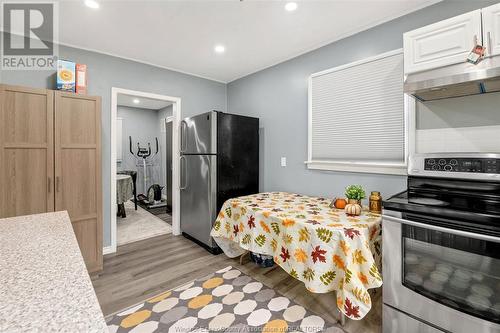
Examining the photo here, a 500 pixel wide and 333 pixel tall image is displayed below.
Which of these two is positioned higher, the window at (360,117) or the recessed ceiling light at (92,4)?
the recessed ceiling light at (92,4)

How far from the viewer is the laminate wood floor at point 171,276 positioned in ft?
6.39

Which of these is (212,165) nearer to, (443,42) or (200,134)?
(200,134)

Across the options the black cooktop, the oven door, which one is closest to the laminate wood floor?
the oven door

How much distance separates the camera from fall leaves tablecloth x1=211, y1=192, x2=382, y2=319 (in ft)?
5.05

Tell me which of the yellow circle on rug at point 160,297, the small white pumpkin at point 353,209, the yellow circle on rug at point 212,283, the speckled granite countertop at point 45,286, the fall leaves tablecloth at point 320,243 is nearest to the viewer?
the speckled granite countertop at point 45,286

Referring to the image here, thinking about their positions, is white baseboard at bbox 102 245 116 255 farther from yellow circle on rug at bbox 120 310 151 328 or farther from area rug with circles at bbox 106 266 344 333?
yellow circle on rug at bbox 120 310 151 328

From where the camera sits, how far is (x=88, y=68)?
2.86m

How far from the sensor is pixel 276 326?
5.69 feet

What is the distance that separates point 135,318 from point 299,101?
279cm

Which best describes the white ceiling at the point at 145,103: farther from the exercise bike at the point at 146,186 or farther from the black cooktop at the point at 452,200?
the black cooktop at the point at 452,200

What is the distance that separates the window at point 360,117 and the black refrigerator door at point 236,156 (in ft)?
2.75

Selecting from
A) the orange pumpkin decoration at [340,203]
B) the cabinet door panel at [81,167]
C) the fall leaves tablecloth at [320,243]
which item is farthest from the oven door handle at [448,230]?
the cabinet door panel at [81,167]

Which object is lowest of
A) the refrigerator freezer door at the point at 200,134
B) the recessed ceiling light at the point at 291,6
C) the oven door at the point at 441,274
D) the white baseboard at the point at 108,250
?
the white baseboard at the point at 108,250

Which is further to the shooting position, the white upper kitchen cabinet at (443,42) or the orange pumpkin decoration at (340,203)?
the orange pumpkin decoration at (340,203)
